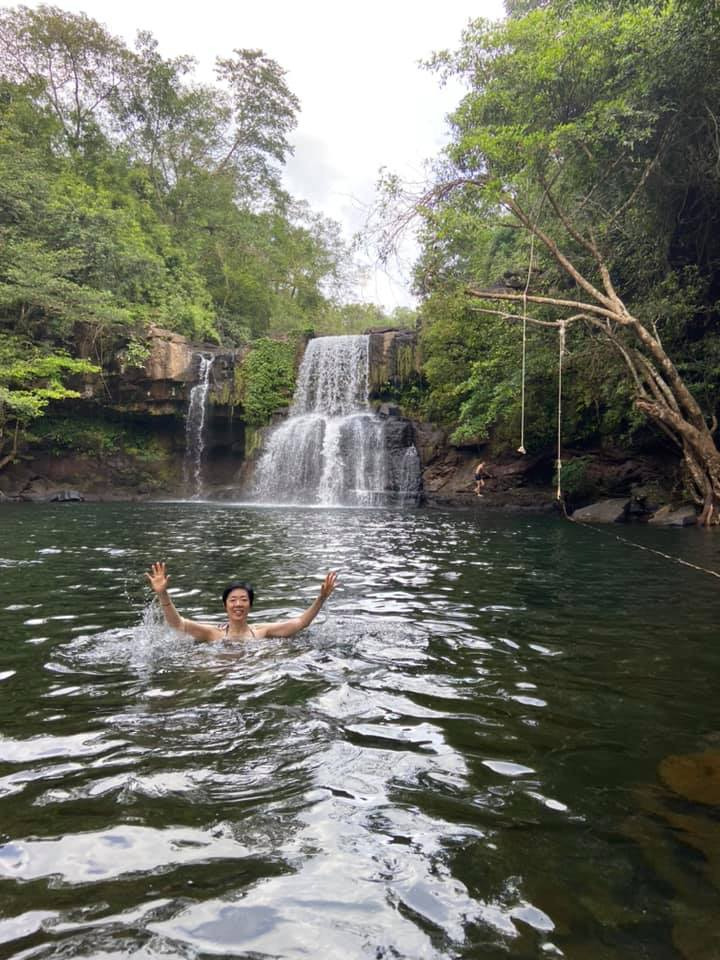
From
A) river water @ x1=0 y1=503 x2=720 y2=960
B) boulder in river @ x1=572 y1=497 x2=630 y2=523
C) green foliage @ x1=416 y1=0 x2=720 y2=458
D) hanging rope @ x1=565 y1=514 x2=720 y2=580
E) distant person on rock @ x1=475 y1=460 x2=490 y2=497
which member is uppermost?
green foliage @ x1=416 y1=0 x2=720 y2=458

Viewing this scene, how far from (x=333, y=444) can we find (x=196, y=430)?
7.09 m

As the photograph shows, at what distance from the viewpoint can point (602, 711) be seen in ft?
11.8

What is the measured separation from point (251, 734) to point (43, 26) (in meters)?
37.8

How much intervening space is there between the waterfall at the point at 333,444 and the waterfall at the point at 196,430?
360 cm

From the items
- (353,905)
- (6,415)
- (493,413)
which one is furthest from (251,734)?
(6,415)

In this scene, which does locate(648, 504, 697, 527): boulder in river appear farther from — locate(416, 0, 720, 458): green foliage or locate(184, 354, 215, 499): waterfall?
locate(184, 354, 215, 499): waterfall

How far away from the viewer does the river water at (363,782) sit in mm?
1880

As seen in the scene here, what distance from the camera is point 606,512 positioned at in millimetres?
17156

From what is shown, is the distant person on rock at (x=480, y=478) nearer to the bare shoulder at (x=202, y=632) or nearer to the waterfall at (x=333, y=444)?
the waterfall at (x=333, y=444)

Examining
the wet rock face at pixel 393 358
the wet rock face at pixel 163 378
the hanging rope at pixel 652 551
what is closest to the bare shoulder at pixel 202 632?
the hanging rope at pixel 652 551

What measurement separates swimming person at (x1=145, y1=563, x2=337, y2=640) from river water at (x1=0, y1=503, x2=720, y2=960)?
14 centimetres

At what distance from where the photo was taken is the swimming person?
4848mm

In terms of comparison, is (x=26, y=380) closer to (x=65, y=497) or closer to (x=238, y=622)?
(x=65, y=497)

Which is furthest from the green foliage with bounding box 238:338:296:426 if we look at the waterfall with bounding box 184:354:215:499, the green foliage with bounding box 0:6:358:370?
the green foliage with bounding box 0:6:358:370
